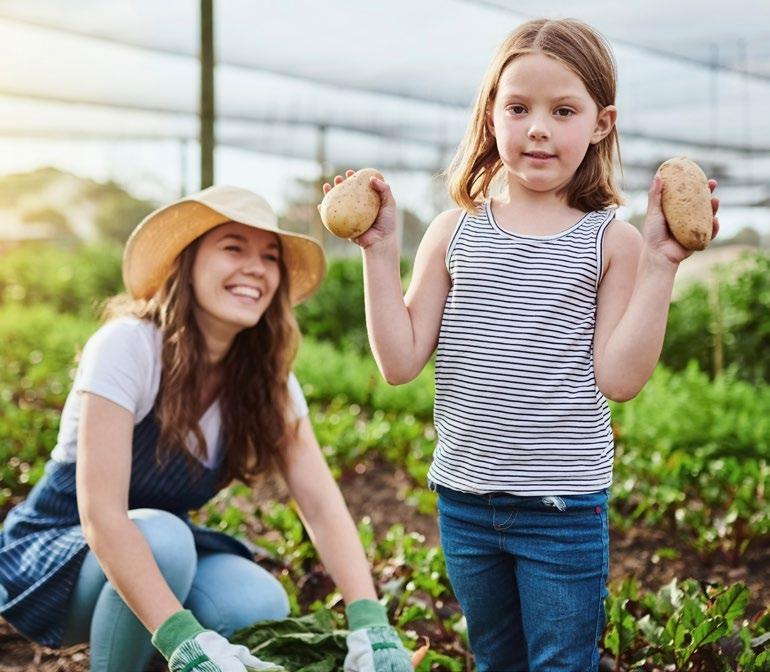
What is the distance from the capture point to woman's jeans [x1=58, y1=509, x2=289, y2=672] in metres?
2.35

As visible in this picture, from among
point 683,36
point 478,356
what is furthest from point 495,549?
point 683,36

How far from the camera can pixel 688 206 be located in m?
1.65

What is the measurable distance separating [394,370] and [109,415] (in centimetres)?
76

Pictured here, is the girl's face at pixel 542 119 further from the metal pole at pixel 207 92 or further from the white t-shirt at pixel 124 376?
the metal pole at pixel 207 92

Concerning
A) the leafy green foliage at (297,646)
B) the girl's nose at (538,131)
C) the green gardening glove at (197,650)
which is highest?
the girl's nose at (538,131)

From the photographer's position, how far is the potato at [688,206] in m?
1.65

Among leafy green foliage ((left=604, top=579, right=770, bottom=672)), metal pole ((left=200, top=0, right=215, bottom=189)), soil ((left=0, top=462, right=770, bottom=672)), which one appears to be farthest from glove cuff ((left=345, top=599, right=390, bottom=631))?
metal pole ((left=200, top=0, right=215, bottom=189))

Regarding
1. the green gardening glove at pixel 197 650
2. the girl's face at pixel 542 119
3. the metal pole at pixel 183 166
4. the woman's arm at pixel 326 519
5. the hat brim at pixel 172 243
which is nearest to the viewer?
the girl's face at pixel 542 119

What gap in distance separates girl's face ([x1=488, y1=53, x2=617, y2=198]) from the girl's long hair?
101 cm

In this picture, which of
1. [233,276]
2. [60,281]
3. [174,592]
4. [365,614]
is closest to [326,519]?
[365,614]

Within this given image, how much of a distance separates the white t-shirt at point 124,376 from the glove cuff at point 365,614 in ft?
1.82

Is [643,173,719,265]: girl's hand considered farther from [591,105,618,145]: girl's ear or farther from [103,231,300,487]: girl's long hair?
[103,231,300,487]: girl's long hair

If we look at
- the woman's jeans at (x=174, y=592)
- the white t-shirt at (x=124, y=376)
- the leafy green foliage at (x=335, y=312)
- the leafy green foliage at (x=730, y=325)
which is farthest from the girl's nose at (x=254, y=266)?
the leafy green foliage at (x=335, y=312)

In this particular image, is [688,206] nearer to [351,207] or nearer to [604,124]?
[604,124]
